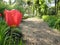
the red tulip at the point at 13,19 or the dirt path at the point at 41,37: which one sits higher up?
the red tulip at the point at 13,19

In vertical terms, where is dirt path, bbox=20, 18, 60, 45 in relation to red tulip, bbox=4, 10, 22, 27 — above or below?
below

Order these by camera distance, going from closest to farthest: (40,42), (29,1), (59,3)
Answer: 1. (40,42)
2. (59,3)
3. (29,1)

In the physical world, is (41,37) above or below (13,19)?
below

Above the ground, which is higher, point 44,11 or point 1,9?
point 1,9

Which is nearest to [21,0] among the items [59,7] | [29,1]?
[29,1]

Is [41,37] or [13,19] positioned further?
[41,37]

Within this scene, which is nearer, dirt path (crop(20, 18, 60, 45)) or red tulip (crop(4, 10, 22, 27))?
red tulip (crop(4, 10, 22, 27))

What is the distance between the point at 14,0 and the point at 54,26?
100 ft

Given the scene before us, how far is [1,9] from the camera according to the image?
11969 mm

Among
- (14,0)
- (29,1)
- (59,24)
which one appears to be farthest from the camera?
(14,0)

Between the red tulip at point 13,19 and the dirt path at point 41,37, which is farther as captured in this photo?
the dirt path at point 41,37

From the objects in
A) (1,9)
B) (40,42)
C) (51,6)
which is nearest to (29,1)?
(51,6)

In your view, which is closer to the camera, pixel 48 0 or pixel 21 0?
pixel 48 0

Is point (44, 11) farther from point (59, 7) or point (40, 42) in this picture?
point (40, 42)
